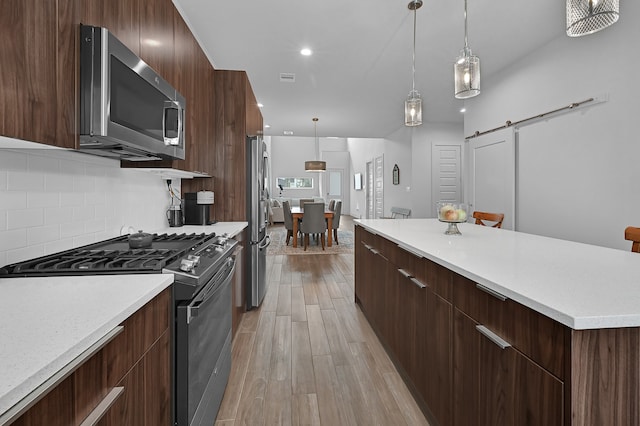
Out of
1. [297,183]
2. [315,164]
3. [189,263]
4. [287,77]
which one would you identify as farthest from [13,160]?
[297,183]

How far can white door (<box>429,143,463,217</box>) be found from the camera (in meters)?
7.54

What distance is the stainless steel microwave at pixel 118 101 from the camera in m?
1.12

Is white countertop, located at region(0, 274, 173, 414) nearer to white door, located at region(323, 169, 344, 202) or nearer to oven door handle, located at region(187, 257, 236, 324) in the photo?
oven door handle, located at region(187, 257, 236, 324)

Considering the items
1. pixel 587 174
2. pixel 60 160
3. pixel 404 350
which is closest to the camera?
pixel 60 160

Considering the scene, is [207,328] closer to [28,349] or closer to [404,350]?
[28,349]

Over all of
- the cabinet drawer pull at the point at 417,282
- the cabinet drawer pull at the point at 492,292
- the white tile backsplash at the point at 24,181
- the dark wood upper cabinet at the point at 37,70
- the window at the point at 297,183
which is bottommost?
the cabinet drawer pull at the point at 417,282

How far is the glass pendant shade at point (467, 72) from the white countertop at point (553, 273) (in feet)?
3.10

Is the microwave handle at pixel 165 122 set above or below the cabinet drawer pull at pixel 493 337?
above

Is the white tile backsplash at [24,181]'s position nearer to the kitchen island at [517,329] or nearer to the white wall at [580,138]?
the kitchen island at [517,329]

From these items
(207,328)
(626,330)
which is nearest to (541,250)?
(626,330)

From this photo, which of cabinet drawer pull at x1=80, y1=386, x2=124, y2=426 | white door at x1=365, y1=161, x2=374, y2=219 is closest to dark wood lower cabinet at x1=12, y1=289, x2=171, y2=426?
cabinet drawer pull at x1=80, y1=386, x2=124, y2=426

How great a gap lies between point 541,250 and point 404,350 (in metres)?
0.92

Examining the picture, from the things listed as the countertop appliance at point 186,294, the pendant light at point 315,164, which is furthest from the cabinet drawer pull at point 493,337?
the pendant light at point 315,164

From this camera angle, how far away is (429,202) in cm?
749
